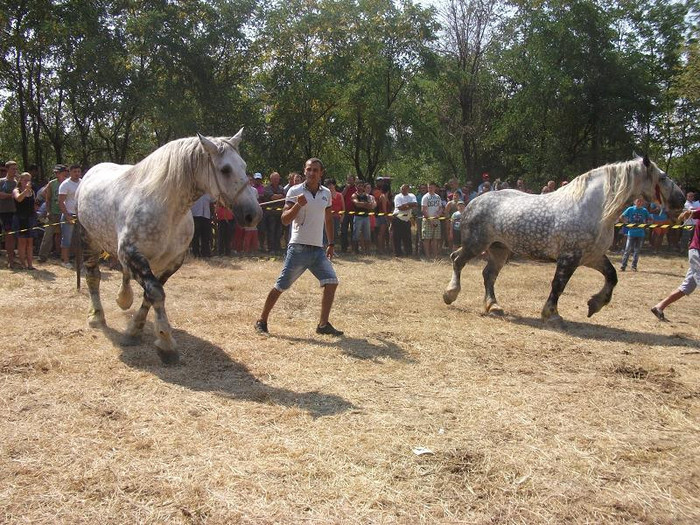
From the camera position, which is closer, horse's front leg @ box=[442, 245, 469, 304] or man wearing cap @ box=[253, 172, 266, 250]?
horse's front leg @ box=[442, 245, 469, 304]

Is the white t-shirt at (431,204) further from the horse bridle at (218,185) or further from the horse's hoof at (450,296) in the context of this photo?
the horse bridle at (218,185)

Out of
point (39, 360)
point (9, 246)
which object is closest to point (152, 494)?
point (39, 360)

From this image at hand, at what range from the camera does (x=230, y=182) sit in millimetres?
4766

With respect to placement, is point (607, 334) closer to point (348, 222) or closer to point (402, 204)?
point (402, 204)

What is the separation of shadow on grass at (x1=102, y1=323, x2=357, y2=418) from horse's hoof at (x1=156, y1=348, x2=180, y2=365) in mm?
40

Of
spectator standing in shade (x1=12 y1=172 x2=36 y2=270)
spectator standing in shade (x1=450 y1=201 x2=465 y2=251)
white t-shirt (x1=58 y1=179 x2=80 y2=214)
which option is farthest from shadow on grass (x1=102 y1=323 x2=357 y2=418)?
spectator standing in shade (x1=450 y1=201 x2=465 y2=251)

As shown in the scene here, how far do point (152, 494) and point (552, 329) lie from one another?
530 centimetres

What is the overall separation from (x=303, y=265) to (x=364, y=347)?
1090 mm

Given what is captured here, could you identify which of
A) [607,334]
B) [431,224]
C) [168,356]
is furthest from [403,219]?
[168,356]

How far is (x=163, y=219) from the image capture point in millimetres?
4953

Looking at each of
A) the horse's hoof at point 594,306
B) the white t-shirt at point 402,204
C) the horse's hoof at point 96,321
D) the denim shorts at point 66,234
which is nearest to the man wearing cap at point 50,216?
the denim shorts at point 66,234

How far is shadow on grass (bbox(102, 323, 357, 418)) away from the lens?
13.5ft

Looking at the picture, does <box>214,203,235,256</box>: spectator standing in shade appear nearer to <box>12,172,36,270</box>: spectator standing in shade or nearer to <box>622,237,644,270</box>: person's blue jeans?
<box>12,172,36,270</box>: spectator standing in shade

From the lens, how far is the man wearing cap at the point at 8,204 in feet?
32.7
